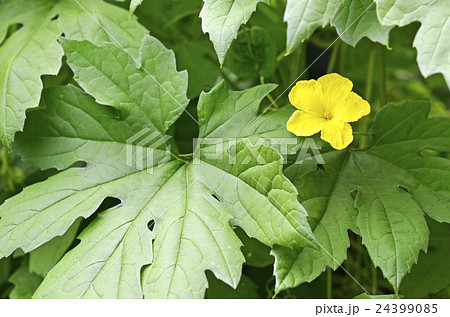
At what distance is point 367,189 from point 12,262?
2.63ft

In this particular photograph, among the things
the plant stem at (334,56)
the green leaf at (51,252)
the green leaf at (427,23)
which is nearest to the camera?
the green leaf at (427,23)

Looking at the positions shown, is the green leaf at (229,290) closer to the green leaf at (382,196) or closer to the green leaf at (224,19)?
the green leaf at (382,196)

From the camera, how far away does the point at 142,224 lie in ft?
2.35

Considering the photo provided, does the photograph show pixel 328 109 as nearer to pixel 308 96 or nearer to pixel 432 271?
pixel 308 96

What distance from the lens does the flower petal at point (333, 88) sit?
0.71 meters

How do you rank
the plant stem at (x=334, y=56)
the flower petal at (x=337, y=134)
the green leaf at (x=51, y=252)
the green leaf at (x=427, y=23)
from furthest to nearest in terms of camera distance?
the plant stem at (x=334, y=56)
the green leaf at (x=51, y=252)
the flower petal at (x=337, y=134)
the green leaf at (x=427, y=23)

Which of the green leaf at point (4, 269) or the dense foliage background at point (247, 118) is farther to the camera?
the green leaf at point (4, 269)

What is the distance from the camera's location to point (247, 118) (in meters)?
0.74

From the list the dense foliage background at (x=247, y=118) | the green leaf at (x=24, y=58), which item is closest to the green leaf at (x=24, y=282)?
the dense foliage background at (x=247, y=118)

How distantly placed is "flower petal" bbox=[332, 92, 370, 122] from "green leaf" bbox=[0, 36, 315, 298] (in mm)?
93

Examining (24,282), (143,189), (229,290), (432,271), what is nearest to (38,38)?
(143,189)

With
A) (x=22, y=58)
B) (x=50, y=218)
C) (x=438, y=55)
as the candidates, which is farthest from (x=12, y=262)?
(x=438, y=55)

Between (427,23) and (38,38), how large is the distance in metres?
0.68

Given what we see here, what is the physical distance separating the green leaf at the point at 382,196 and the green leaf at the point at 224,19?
23cm
